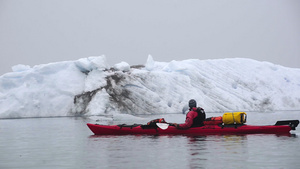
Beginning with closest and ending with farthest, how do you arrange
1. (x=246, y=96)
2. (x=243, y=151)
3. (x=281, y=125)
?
1. (x=243, y=151)
2. (x=281, y=125)
3. (x=246, y=96)

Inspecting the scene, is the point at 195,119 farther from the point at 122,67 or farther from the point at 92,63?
the point at 122,67

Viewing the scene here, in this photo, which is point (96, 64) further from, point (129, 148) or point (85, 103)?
point (129, 148)

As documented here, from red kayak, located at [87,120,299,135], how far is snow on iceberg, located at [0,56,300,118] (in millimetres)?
15369

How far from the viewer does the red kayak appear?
44.5ft

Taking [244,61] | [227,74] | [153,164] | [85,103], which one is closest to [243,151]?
[153,164]

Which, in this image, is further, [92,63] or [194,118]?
[92,63]

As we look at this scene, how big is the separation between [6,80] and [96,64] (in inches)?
281

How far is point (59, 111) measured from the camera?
31.9 m

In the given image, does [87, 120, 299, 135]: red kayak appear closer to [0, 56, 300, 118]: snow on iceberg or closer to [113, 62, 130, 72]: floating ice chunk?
[0, 56, 300, 118]: snow on iceberg

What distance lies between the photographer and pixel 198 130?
45.7 feet

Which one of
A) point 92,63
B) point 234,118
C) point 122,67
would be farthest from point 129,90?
point 234,118

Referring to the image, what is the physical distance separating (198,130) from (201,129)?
0.11m

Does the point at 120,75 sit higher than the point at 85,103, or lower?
higher

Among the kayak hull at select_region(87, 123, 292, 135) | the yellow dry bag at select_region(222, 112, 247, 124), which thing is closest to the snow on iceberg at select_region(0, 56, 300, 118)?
the kayak hull at select_region(87, 123, 292, 135)
